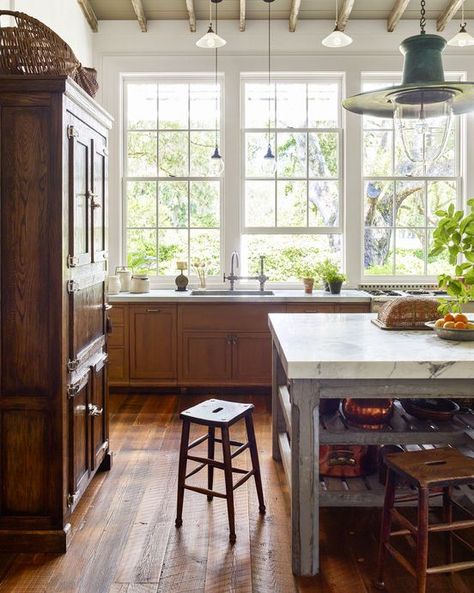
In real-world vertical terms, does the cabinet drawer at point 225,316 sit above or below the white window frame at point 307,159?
below

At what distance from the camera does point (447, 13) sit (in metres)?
5.46

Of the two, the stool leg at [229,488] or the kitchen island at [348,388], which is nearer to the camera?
the kitchen island at [348,388]

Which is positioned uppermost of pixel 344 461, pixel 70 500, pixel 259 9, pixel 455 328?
pixel 259 9

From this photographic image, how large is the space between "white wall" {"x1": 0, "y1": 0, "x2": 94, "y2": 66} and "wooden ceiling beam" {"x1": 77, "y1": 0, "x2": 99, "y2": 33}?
0.05 m

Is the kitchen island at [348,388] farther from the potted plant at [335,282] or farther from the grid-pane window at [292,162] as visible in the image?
the grid-pane window at [292,162]

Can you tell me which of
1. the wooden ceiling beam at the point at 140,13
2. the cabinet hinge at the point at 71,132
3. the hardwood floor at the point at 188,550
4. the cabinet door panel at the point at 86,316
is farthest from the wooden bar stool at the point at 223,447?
the wooden ceiling beam at the point at 140,13

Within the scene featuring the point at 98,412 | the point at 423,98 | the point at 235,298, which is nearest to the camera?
the point at 423,98

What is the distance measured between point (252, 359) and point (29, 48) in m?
3.27

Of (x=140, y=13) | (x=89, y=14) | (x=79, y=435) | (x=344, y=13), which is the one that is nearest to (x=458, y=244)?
(x=79, y=435)

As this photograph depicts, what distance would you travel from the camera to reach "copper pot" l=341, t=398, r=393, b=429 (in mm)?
2668

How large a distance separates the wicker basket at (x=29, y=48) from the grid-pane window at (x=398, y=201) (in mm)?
3849

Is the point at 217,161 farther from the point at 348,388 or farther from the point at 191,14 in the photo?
the point at 348,388

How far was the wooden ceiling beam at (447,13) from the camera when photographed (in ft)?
17.3

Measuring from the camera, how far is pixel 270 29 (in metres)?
5.68
